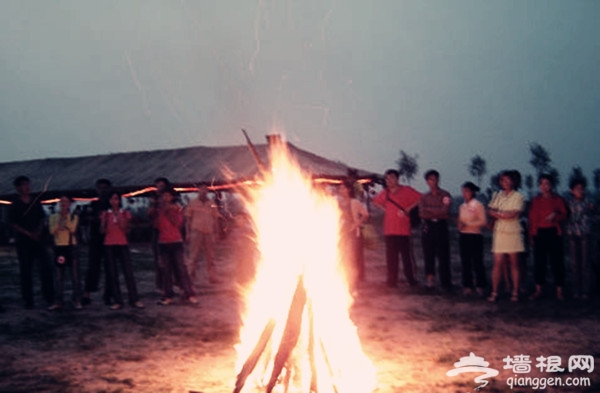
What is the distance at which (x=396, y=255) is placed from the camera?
10.5m

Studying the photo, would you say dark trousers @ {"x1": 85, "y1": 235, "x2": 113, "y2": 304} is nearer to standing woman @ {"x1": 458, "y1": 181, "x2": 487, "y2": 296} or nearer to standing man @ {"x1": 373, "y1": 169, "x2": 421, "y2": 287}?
standing man @ {"x1": 373, "y1": 169, "x2": 421, "y2": 287}

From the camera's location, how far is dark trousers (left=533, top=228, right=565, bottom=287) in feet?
29.0

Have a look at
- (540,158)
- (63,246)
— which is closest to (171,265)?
(63,246)

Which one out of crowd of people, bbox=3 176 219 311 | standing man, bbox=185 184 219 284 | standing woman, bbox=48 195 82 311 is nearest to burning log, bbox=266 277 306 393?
crowd of people, bbox=3 176 219 311

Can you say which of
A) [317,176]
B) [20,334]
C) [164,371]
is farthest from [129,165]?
[164,371]

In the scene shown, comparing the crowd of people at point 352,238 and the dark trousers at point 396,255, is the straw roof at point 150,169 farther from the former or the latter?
the crowd of people at point 352,238

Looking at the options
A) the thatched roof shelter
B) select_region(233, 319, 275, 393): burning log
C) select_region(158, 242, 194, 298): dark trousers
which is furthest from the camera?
the thatched roof shelter

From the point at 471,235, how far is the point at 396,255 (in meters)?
1.55

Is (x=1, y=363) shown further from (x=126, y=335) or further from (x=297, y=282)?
(x=297, y=282)

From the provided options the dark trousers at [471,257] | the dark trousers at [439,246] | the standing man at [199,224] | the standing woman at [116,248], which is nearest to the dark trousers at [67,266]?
the standing woman at [116,248]

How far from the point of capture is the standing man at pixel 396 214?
10.3 metres

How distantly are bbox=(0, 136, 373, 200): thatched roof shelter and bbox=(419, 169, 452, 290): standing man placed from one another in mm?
10573

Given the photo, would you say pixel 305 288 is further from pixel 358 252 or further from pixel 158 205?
pixel 358 252

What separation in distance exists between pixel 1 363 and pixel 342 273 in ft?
17.7
